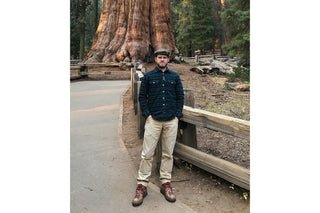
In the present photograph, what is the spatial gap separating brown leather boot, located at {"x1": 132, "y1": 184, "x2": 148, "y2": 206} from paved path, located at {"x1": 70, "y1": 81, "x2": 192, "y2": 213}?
1.9 inches

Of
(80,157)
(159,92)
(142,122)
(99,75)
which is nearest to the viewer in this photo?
(159,92)

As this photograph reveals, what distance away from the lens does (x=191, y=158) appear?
9.34 feet

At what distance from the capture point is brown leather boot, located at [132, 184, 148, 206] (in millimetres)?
2379

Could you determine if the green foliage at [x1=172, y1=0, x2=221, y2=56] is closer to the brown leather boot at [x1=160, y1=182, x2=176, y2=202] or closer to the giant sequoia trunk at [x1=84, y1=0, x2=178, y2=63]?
the giant sequoia trunk at [x1=84, y1=0, x2=178, y2=63]

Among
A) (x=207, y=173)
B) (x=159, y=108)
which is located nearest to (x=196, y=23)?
(x=207, y=173)

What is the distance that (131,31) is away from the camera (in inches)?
516

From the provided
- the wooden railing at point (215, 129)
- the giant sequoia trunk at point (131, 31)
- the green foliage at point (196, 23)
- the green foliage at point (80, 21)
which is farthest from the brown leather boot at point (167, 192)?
the green foliage at point (196, 23)

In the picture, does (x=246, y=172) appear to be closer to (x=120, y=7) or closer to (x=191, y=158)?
(x=191, y=158)

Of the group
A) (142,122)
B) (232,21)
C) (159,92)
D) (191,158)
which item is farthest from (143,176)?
(232,21)

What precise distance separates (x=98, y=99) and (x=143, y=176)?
16.3ft

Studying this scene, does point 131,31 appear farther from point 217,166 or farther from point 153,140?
point 217,166

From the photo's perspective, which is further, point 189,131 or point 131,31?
point 131,31

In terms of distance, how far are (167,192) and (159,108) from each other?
2.98ft

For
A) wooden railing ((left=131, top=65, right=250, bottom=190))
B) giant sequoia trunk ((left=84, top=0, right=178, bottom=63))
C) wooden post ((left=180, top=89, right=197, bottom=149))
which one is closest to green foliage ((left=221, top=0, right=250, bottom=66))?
giant sequoia trunk ((left=84, top=0, right=178, bottom=63))
